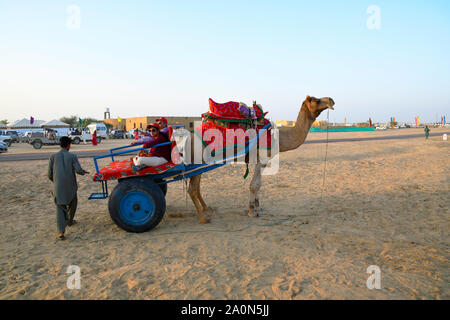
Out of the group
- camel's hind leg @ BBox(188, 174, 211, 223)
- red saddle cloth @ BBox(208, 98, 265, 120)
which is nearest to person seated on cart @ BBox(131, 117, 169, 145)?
red saddle cloth @ BBox(208, 98, 265, 120)

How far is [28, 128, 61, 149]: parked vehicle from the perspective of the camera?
84.3 ft

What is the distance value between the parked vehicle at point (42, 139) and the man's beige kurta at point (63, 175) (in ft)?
78.0

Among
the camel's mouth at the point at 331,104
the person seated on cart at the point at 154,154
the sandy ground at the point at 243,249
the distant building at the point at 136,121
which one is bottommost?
the sandy ground at the point at 243,249

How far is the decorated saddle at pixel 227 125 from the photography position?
607 cm

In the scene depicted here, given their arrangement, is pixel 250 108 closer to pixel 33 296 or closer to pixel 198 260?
pixel 198 260

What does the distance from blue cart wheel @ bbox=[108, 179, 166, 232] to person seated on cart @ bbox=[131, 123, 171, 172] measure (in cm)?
30

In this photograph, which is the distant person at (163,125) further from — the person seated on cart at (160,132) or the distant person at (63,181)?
the distant person at (63,181)

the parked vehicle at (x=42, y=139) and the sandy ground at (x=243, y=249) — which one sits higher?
the parked vehicle at (x=42, y=139)

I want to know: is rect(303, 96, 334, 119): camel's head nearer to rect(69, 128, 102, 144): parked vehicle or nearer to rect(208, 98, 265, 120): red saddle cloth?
rect(208, 98, 265, 120): red saddle cloth

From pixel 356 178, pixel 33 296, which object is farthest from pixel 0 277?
pixel 356 178

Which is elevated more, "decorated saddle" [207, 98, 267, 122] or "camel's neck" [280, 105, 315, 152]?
"decorated saddle" [207, 98, 267, 122]

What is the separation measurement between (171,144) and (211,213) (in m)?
1.90

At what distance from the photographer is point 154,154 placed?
577 centimetres

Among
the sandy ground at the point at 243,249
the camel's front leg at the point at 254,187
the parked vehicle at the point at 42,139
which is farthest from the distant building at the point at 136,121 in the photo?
the camel's front leg at the point at 254,187
